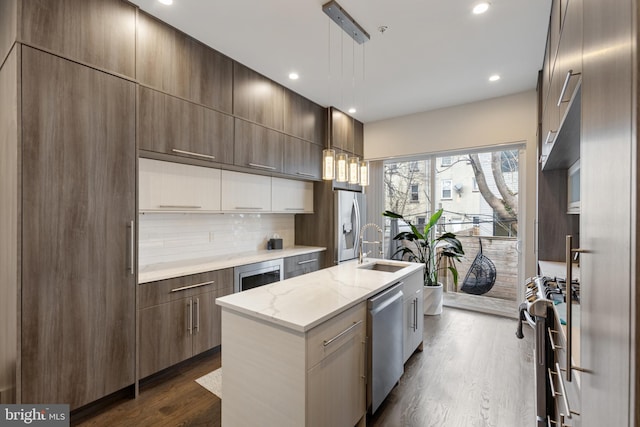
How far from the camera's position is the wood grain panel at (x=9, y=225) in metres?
1.66

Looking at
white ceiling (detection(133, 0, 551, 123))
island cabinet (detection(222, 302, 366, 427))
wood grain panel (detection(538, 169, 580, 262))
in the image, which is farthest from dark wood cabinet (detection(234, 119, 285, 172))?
wood grain panel (detection(538, 169, 580, 262))

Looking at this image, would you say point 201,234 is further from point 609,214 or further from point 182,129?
point 609,214

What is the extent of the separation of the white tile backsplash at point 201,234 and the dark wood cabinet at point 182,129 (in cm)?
75

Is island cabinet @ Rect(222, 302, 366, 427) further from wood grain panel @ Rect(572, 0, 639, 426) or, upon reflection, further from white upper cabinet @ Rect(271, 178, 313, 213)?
white upper cabinet @ Rect(271, 178, 313, 213)

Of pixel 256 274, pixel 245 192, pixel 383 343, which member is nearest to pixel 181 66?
pixel 245 192

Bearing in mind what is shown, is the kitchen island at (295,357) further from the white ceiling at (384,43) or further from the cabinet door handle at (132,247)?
the white ceiling at (384,43)

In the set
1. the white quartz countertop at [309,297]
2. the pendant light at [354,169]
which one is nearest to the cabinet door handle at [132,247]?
the white quartz countertop at [309,297]

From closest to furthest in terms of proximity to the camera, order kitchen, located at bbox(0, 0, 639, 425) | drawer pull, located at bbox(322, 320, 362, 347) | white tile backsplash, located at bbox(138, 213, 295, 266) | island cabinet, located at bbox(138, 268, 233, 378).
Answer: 1. drawer pull, located at bbox(322, 320, 362, 347)
2. kitchen, located at bbox(0, 0, 639, 425)
3. island cabinet, located at bbox(138, 268, 233, 378)
4. white tile backsplash, located at bbox(138, 213, 295, 266)

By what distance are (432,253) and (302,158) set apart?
2212 millimetres

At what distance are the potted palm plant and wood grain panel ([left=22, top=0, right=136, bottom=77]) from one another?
3201mm

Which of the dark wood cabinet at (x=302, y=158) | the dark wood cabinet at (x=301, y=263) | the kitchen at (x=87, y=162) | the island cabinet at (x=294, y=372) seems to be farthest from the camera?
the dark wood cabinet at (x=302, y=158)

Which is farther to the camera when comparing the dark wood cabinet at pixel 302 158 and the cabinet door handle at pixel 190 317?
the dark wood cabinet at pixel 302 158

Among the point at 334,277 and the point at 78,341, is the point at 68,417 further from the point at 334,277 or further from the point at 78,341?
the point at 334,277

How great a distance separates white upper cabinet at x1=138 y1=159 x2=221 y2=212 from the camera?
243 cm
